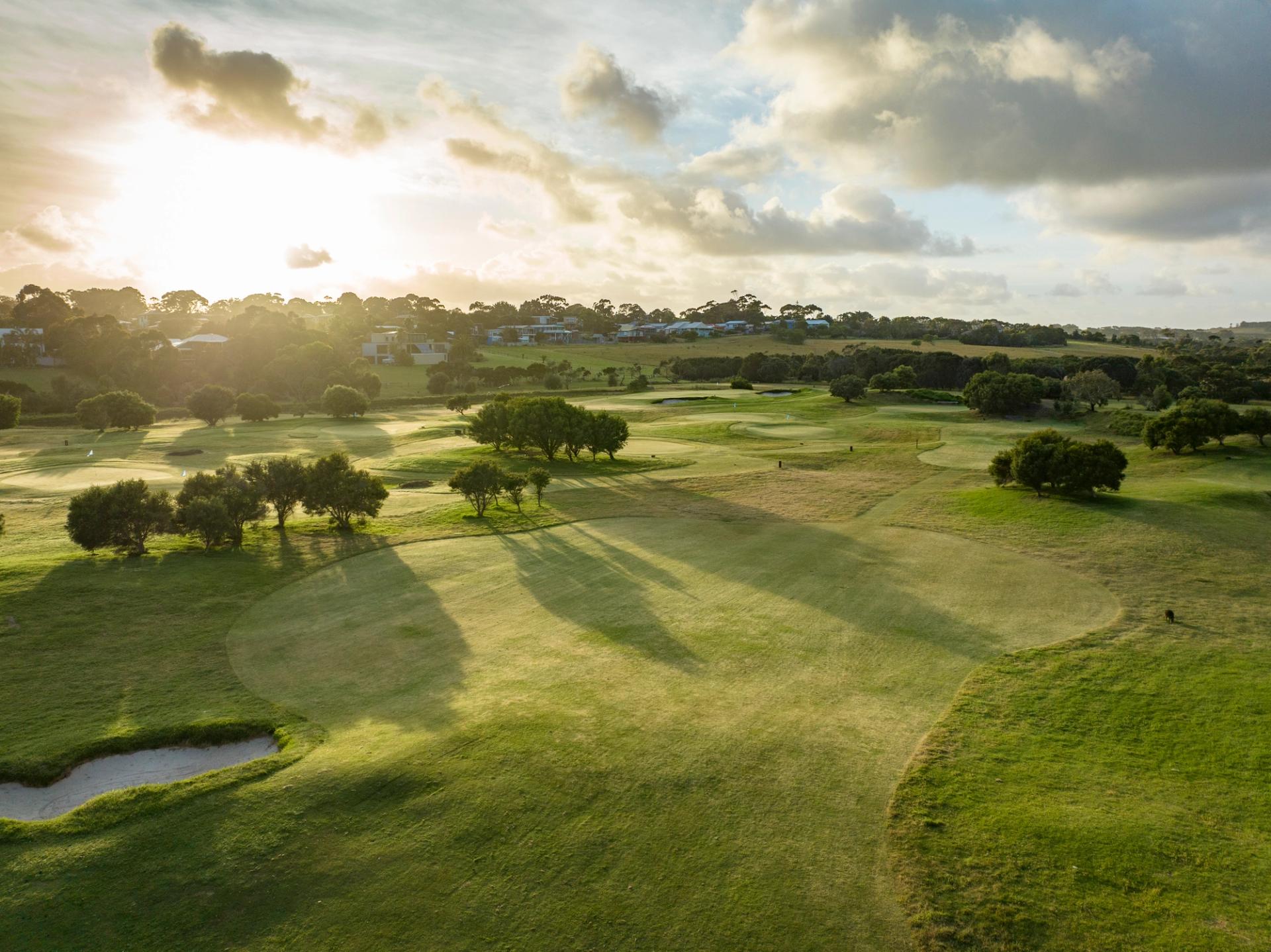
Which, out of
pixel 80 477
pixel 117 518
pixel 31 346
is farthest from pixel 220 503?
pixel 31 346

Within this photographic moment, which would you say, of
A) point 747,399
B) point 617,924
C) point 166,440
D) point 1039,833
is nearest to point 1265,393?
point 747,399

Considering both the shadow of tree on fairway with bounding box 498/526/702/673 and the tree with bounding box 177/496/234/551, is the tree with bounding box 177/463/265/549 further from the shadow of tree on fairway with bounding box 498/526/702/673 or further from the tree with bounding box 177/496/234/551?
the shadow of tree on fairway with bounding box 498/526/702/673

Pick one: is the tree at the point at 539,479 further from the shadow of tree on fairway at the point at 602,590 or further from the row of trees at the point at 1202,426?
the row of trees at the point at 1202,426

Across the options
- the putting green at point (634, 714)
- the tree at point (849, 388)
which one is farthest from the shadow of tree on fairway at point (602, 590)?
the tree at point (849, 388)

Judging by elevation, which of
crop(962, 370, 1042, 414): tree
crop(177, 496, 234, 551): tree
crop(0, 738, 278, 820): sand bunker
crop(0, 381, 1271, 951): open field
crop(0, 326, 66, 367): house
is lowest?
crop(0, 738, 278, 820): sand bunker

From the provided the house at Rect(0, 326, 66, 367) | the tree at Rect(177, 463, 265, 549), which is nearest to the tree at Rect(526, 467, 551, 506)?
the tree at Rect(177, 463, 265, 549)

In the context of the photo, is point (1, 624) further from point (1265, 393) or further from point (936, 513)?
point (1265, 393)
